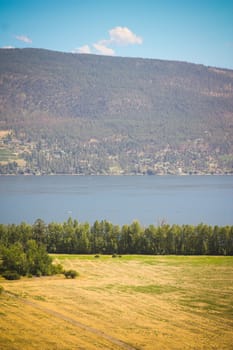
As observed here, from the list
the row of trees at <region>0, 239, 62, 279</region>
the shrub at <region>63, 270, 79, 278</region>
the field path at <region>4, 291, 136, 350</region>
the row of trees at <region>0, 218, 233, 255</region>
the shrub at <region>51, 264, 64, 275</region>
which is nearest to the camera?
the field path at <region>4, 291, 136, 350</region>

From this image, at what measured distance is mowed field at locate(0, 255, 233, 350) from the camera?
44.6 meters

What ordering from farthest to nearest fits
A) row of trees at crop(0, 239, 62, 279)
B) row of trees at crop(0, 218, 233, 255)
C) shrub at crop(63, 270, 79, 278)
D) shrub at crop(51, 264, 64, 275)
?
row of trees at crop(0, 218, 233, 255) < shrub at crop(51, 264, 64, 275) < shrub at crop(63, 270, 79, 278) < row of trees at crop(0, 239, 62, 279)

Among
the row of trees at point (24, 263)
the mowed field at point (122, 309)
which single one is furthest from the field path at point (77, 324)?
the row of trees at point (24, 263)

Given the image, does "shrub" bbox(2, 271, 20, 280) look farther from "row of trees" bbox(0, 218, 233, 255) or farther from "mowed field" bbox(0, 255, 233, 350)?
"row of trees" bbox(0, 218, 233, 255)

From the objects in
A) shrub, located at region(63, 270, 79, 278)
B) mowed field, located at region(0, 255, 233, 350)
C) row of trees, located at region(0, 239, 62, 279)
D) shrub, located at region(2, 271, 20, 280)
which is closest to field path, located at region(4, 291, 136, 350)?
mowed field, located at region(0, 255, 233, 350)

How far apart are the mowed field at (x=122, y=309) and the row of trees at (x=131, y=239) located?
15.2 m

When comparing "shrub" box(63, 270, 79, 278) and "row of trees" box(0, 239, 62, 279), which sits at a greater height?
"row of trees" box(0, 239, 62, 279)

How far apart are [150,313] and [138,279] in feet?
65.7

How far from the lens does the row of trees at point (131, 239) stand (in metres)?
102

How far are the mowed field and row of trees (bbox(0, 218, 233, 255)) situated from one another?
15195mm

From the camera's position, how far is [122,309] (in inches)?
2227

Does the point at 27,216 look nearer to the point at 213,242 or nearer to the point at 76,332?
the point at 213,242

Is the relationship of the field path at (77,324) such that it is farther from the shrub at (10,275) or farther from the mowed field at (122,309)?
the shrub at (10,275)

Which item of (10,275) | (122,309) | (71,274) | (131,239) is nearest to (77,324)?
(122,309)
